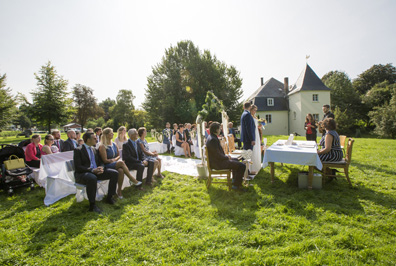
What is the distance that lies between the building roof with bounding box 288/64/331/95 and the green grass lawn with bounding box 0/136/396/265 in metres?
27.7

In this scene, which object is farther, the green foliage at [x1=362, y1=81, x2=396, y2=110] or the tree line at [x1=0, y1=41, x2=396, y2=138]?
the green foliage at [x1=362, y1=81, x2=396, y2=110]

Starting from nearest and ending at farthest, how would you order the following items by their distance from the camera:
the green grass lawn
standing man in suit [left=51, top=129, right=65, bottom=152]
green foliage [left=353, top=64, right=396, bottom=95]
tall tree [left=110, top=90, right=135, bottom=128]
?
the green grass lawn
standing man in suit [left=51, top=129, right=65, bottom=152]
green foliage [left=353, top=64, right=396, bottom=95]
tall tree [left=110, top=90, right=135, bottom=128]

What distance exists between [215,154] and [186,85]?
22.8 metres

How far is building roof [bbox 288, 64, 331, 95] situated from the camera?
29.4 m

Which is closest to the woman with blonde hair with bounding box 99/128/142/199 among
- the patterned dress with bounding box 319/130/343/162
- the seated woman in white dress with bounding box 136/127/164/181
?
the seated woman in white dress with bounding box 136/127/164/181

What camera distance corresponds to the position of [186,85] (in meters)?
26.8

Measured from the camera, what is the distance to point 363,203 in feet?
13.8

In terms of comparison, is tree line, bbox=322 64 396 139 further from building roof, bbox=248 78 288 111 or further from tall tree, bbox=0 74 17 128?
tall tree, bbox=0 74 17 128

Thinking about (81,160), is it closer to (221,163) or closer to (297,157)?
(221,163)

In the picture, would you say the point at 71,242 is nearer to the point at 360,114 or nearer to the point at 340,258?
the point at 340,258

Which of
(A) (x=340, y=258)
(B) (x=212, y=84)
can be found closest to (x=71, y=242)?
(A) (x=340, y=258)

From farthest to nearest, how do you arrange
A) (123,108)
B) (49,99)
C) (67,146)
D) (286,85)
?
(123,108) < (286,85) < (49,99) < (67,146)

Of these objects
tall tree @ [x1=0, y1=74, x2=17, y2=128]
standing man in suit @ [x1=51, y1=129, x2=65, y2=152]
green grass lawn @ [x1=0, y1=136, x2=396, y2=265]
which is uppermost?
tall tree @ [x1=0, y1=74, x2=17, y2=128]

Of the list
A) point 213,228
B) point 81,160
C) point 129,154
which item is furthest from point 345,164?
point 81,160
